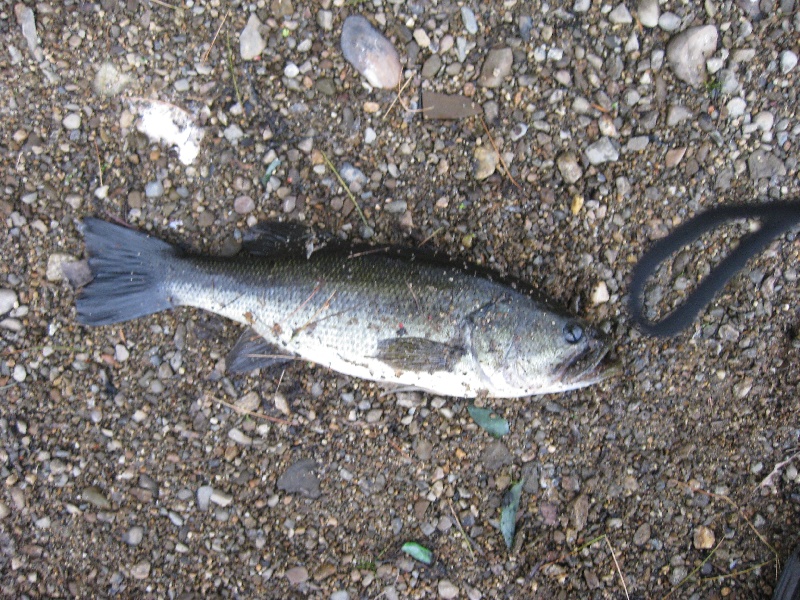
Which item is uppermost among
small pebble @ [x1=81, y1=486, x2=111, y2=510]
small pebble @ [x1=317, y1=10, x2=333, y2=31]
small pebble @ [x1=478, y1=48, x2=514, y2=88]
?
small pebble @ [x1=478, y1=48, x2=514, y2=88]

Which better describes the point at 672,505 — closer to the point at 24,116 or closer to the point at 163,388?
the point at 163,388

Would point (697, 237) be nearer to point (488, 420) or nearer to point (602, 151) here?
point (602, 151)

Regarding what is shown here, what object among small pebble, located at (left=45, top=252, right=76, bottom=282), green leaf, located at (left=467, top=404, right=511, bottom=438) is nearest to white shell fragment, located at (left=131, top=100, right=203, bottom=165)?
small pebble, located at (left=45, top=252, right=76, bottom=282)

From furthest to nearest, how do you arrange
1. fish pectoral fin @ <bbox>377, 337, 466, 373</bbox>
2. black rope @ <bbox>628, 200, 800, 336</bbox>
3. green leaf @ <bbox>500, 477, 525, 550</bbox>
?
green leaf @ <bbox>500, 477, 525, 550</bbox>, black rope @ <bbox>628, 200, 800, 336</bbox>, fish pectoral fin @ <bbox>377, 337, 466, 373</bbox>

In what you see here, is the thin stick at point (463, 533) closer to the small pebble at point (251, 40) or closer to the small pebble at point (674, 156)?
the small pebble at point (674, 156)

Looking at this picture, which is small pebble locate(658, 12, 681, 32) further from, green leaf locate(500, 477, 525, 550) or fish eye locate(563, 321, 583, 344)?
green leaf locate(500, 477, 525, 550)

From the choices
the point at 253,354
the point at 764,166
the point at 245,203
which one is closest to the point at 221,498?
the point at 253,354

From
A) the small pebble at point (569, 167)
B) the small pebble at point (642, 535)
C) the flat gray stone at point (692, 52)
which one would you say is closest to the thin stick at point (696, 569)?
the small pebble at point (642, 535)

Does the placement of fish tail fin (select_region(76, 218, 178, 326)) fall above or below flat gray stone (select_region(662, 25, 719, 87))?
below
